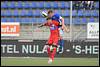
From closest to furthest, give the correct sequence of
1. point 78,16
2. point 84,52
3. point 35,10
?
point 84,52 < point 78,16 < point 35,10

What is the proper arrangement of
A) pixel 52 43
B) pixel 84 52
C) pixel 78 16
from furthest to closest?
pixel 78 16 → pixel 84 52 → pixel 52 43

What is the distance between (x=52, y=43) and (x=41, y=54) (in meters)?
7.25

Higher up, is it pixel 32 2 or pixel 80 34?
pixel 32 2

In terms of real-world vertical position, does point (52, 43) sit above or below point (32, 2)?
below

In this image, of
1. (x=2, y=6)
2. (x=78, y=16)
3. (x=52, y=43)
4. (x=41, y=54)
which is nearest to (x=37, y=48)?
(x=41, y=54)

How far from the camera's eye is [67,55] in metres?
17.6

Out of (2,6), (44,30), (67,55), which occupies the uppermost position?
(2,6)

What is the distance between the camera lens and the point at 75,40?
58.1 ft

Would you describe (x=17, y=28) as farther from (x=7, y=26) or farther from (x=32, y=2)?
(x=32, y=2)

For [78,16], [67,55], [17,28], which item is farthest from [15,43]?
[78,16]

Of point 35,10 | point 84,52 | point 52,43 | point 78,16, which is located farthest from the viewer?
point 35,10

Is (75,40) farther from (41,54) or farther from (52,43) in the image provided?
(52,43)

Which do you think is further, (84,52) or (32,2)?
(32,2)

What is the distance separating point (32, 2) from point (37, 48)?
5.01 m
